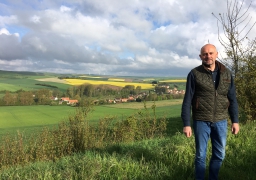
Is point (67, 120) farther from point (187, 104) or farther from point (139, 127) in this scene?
point (187, 104)

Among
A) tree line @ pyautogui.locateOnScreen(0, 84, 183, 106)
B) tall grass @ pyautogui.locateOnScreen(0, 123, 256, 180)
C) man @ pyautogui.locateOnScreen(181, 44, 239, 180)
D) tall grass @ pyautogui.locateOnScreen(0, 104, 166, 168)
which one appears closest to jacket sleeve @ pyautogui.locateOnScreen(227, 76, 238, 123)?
man @ pyautogui.locateOnScreen(181, 44, 239, 180)

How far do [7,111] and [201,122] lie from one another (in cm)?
4166

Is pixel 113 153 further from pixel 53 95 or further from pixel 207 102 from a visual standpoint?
pixel 53 95

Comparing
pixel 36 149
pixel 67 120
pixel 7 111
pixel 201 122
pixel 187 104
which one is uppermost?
pixel 187 104

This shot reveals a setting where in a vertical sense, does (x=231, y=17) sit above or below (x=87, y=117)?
above

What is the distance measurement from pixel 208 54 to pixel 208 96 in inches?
22.4

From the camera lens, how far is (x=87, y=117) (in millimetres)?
8250

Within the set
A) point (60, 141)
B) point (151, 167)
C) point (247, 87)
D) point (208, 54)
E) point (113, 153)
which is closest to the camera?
point (208, 54)

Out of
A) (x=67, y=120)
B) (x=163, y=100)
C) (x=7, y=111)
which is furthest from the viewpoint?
(x=163, y=100)

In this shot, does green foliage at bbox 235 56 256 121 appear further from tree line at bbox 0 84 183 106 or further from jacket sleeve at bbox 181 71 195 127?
tree line at bbox 0 84 183 106

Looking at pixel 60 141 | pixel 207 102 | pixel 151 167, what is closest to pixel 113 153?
pixel 151 167

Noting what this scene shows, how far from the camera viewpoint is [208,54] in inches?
123

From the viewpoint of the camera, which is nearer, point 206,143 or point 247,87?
point 206,143

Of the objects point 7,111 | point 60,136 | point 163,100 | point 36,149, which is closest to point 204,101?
point 60,136
